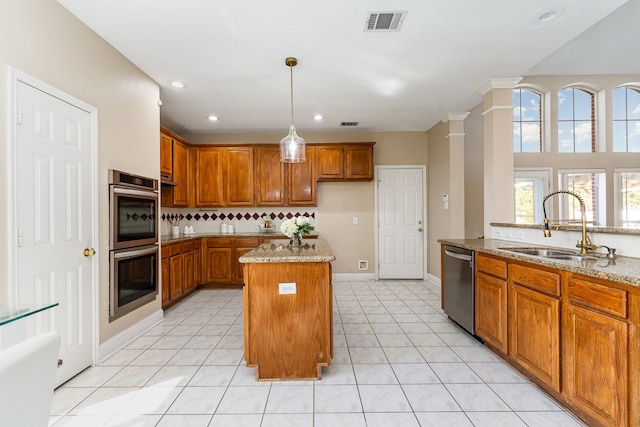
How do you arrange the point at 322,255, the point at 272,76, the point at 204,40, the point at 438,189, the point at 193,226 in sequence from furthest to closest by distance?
the point at 193,226 → the point at 438,189 → the point at 272,76 → the point at 204,40 → the point at 322,255

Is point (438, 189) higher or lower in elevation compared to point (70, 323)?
higher

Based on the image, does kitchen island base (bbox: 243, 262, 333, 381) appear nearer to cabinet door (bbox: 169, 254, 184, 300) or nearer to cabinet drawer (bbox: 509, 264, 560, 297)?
cabinet drawer (bbox: 509, 264, 560, 297)

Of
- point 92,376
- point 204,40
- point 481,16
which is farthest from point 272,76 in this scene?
point 92,376

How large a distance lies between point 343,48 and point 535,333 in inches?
106

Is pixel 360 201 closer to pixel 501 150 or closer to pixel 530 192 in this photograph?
pixel 501 150

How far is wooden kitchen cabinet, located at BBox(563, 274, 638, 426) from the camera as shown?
4.58 feet

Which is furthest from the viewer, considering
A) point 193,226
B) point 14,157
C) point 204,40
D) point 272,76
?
point 193,226

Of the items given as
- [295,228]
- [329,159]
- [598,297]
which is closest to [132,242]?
[295,228]

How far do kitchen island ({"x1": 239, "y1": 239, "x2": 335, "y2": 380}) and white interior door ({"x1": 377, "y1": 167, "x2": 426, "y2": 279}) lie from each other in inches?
130

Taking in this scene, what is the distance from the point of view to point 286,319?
215cm

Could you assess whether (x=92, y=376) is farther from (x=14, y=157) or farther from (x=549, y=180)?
(x=549, y=180)

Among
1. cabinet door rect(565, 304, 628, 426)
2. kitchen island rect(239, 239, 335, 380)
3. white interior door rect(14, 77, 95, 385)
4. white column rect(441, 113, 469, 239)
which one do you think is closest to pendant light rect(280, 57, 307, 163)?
kitchen island rect(239, 239, 335, 380)

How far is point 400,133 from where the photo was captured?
5.29 meters

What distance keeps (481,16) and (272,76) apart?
6.43ft
